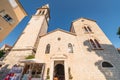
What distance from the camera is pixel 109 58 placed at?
12.8 meters

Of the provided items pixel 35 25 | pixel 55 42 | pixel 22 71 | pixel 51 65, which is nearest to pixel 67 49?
pixel 55 42

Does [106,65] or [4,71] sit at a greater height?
[106,65]

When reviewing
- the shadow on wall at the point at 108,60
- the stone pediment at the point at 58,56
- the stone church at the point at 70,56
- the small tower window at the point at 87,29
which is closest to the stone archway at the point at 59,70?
the stone church at the point at 70,56

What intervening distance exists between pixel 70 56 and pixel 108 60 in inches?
193

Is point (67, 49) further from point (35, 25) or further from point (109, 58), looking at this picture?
point (35, 25)

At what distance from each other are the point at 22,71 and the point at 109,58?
11191mm

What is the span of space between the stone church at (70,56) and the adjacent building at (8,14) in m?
4.17

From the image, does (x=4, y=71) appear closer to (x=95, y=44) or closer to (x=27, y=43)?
(x=27, y=43)

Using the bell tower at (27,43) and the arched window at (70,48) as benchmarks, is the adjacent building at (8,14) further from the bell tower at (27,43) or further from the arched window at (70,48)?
the arched window at (70,48)

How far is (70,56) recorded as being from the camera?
13.3 m

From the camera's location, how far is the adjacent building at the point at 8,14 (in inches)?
451

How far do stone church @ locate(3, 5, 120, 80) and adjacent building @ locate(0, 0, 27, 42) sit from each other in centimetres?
417

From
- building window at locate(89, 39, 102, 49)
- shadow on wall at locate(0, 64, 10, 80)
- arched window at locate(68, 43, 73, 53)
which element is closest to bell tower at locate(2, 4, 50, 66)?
shadow on wall at locate(0, 64, 10, 80)

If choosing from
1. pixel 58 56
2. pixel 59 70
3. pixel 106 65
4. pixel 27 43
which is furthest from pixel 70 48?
pixel 27 43
